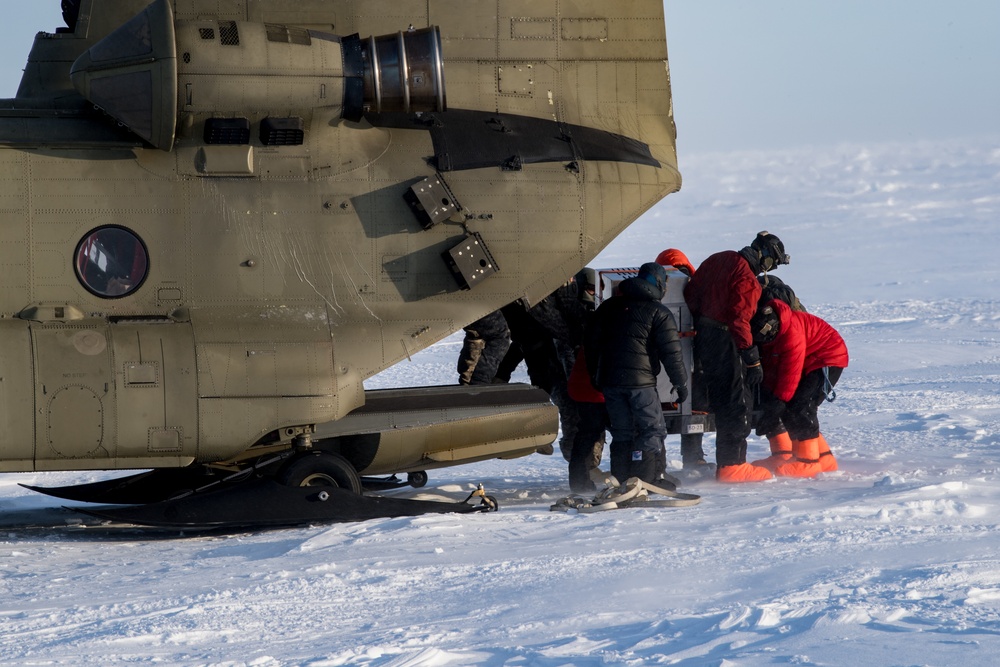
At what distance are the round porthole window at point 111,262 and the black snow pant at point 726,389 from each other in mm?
4217

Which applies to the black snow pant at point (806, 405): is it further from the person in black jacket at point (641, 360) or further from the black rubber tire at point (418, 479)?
the black rubber tire at point (418, 479)

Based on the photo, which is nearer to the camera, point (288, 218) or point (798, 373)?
point (288, 218)

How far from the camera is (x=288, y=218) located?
7.80m

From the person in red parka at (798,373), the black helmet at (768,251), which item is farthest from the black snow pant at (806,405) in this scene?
the black helmet at (768,251)

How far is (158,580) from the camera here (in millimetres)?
6277

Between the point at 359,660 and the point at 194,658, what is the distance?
0.71m

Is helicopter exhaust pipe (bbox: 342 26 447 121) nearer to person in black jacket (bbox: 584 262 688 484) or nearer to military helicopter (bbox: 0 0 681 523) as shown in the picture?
military helicopter (bbox: 0 0 681 523)

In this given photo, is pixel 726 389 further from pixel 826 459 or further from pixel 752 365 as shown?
pixel 826 459

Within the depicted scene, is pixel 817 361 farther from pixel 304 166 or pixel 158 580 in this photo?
pixel 158 580

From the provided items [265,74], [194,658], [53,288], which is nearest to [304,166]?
[265,74]

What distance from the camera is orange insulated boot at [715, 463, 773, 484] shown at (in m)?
9.00

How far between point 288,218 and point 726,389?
11.8 feet

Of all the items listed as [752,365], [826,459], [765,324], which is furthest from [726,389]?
[826,459]

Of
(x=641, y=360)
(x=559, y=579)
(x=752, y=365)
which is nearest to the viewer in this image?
(x=559, y=579)
